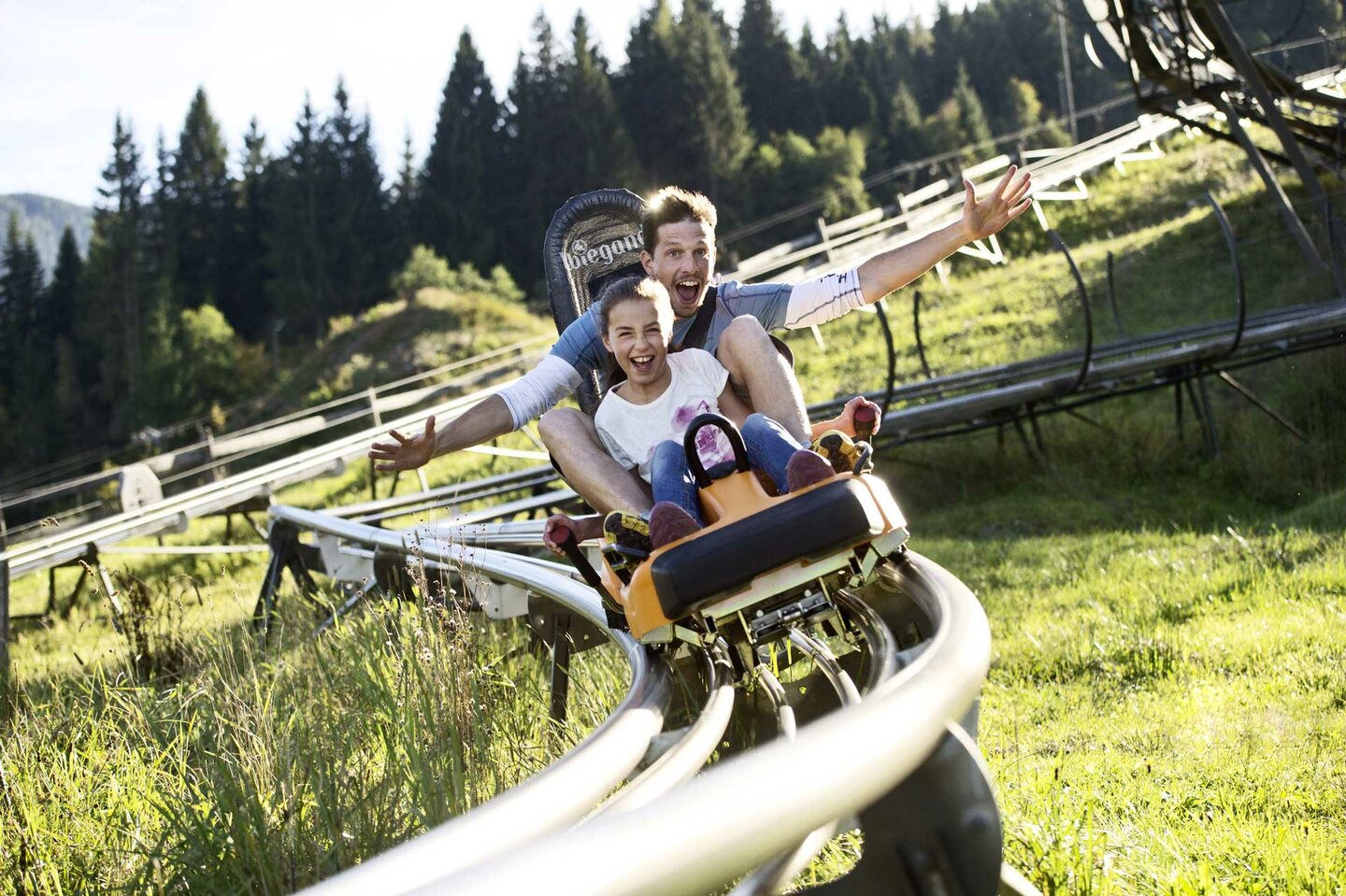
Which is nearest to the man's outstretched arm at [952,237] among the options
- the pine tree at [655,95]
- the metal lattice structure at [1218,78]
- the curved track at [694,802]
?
the curved track at [694,802]

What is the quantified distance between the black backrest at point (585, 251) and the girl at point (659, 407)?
1.45 meters

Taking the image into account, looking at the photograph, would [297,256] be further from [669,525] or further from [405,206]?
[669,525]

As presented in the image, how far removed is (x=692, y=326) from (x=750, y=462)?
0.95 meters

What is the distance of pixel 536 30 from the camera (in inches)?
2594

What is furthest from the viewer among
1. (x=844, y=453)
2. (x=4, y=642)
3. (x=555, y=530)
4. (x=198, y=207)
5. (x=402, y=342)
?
(x=198, y=207)

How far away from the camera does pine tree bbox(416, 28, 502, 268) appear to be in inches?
2352

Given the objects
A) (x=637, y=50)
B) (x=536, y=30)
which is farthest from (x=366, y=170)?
(x=637, y=50)

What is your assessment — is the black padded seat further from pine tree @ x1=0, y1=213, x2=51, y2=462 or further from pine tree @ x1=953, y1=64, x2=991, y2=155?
pine tree @ x1=0, y1=213, x2=51, y2=462

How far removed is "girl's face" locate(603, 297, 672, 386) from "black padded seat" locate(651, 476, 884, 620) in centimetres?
96

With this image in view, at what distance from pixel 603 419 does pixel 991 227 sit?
120cm

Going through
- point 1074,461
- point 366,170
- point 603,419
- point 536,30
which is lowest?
point 1074,461

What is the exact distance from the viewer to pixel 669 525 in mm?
2688

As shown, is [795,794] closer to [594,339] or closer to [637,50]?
[594,339]

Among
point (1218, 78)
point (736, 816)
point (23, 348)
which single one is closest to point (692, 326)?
point (736, 816)
